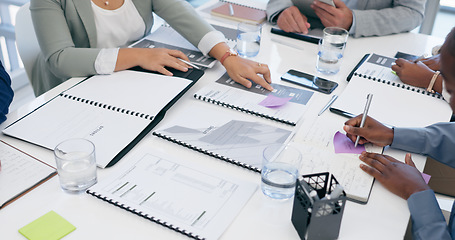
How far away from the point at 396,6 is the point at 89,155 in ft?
4.85

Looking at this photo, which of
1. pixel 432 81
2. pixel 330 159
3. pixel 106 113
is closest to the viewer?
pixel 330 159

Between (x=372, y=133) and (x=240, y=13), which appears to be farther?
(x=240, y=13)

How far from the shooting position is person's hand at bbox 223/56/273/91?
1.39 metres

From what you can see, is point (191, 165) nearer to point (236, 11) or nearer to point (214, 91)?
point (214, 91)

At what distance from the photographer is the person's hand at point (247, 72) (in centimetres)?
139

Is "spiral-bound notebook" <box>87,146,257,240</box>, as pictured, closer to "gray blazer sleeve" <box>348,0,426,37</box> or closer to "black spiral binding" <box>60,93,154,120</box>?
"black spiral binding" <box>60,93,154,120</box>

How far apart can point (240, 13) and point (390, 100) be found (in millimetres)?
852

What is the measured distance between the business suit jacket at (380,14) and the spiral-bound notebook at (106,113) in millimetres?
756

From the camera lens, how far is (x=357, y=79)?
1.46 metres

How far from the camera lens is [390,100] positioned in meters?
1.36

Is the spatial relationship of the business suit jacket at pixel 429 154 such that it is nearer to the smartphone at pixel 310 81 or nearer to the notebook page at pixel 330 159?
the notebook page at pixel 330 159

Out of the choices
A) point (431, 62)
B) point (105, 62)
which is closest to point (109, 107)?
point (105, 62)

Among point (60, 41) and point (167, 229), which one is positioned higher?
point (60, 41)

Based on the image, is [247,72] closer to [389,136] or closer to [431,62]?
[389,136]
